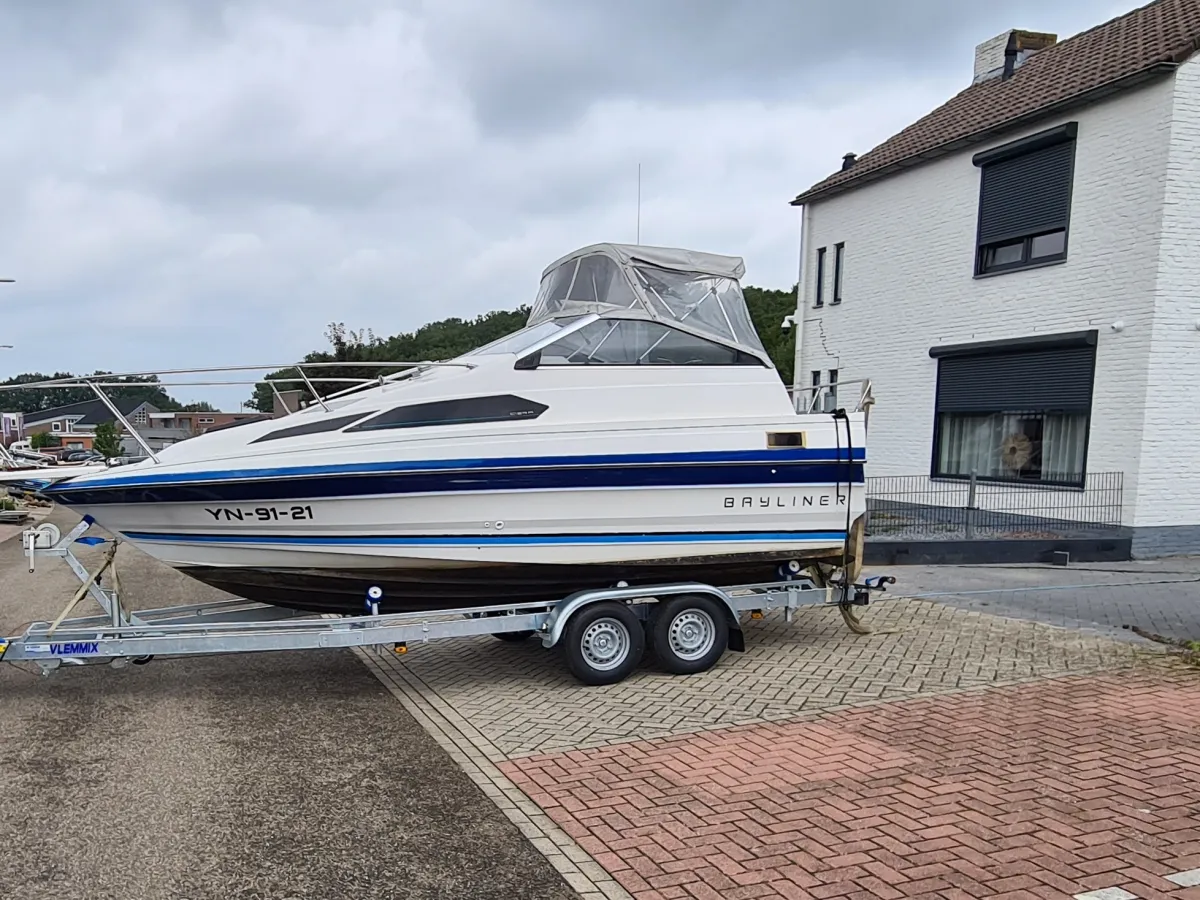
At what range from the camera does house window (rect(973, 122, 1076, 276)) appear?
546 inches

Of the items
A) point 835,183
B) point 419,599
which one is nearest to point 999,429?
point 835,183

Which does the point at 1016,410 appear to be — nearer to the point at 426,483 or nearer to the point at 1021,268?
the point at 1021,268

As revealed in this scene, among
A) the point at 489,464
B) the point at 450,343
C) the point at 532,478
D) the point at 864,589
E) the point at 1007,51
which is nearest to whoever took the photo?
the point at 489,464

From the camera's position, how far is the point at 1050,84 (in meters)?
14.9

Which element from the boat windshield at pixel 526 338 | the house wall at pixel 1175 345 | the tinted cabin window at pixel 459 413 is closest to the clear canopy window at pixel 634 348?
the boat windshield at pixel 526 338

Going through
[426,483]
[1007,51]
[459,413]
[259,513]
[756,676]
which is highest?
[1007,51]

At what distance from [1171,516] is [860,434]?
27.1 ft

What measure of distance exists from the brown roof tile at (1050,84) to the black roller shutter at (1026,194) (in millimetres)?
596

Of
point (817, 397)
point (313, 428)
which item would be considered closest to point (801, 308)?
point (817, 397)

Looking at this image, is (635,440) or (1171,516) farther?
(1171,516)

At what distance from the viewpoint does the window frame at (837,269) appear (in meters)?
19.5

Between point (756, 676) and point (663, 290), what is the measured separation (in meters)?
3.10

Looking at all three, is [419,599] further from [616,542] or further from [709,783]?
[709,783]

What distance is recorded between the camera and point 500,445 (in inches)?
244
